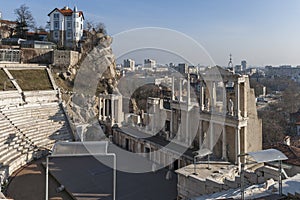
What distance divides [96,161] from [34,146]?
3945mm

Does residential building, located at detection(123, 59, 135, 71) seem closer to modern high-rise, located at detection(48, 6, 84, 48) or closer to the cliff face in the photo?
the cliff face

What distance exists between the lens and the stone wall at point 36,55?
3195 centimetres

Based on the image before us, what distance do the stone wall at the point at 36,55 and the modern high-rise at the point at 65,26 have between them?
28.2ft

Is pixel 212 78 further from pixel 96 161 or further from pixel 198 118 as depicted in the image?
pixel 96 161

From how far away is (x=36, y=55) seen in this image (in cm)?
3222

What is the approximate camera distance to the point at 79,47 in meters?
36.5

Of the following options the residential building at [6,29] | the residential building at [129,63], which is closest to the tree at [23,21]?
the residential building at [6,29]

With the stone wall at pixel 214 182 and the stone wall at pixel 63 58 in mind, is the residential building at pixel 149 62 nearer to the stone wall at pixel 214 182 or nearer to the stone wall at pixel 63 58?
the stone wall at pixel 214 182

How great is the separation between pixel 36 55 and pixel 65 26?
34.3ft

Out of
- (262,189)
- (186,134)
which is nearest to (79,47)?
(186,134)

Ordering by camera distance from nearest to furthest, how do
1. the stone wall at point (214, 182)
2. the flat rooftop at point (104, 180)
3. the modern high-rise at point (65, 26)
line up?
1. the stone wall at point (214, 182)
2. the flat rooftop at point (104, 180)
3. the modern high-rise at point (65, 26)

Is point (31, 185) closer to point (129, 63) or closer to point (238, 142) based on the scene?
point (238, 142)

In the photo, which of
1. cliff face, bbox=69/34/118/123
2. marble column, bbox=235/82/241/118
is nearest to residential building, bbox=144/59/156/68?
marble column, bbox=235/82/241/118


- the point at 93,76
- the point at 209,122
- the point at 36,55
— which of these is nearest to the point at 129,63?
the point at 209,122
